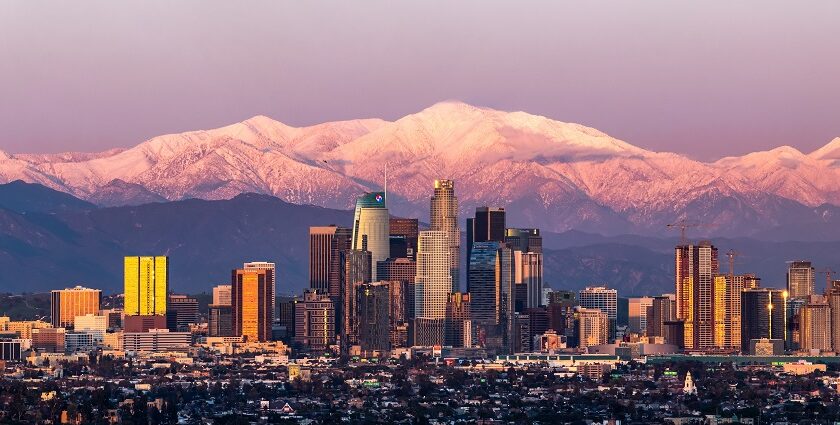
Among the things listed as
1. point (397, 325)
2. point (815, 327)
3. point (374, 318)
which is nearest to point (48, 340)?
point (374, 318)

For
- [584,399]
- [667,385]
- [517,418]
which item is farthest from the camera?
[667,385]

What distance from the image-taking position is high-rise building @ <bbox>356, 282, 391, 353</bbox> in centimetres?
19312

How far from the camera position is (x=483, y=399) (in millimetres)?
Answer: 144750

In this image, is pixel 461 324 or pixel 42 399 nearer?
pixel 42 399

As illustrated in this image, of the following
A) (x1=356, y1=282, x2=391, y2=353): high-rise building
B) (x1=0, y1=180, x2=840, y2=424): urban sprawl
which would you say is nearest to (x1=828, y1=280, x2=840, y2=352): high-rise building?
(x1=0, y1=180, x2=840, y2=424): urban sprawl

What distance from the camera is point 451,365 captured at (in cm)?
17700

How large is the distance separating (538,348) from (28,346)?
3251 centimetres

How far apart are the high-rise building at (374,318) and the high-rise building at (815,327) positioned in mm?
26177

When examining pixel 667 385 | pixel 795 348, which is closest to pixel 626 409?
pixel 667 385

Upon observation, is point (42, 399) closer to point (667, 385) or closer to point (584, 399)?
point (584, 399)

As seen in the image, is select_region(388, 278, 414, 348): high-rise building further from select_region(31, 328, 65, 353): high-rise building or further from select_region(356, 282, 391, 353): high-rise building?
select_region(31, 328, 65, 353): high-rise building

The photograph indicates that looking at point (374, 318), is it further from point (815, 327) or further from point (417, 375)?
point (417, 375)

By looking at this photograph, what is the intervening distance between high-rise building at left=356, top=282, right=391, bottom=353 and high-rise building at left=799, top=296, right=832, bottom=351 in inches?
1031

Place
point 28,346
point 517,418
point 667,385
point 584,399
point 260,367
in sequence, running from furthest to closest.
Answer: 1. point 28,346
2. point 260,367
3. point 667,385
4. point 584,399
5. point 517,418
